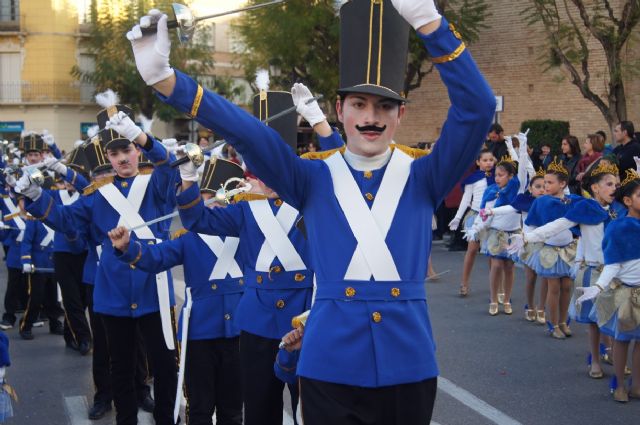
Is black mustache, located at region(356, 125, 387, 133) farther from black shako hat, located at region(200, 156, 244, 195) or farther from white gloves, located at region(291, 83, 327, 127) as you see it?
black shako hat, located at region(200, 156, 244, 195)

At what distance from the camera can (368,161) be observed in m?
3.67

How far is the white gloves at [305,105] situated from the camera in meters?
5.39

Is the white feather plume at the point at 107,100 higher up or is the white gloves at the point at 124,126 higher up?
the white feather plume at the point at 107,100

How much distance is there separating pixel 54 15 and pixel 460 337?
41.4 m

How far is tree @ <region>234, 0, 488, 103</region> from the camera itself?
23.5 meters

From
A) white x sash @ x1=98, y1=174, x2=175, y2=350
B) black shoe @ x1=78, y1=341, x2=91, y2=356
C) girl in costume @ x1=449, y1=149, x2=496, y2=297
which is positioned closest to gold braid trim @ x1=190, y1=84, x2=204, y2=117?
white x sash @ x1=98, y1=174, x2=175, y2=350

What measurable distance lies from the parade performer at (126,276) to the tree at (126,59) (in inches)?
1293

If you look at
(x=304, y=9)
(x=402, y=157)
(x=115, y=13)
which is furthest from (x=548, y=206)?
(x=115, y=13)

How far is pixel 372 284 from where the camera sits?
11.5ft

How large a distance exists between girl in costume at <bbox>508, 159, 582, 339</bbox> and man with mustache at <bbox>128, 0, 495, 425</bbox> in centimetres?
602

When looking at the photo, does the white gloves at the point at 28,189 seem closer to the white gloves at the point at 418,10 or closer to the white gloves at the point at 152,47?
the white gloves at the point at 152,47

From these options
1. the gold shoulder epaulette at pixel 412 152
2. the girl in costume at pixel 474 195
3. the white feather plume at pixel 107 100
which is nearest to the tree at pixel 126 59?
the girl in costume at pixel 474 195

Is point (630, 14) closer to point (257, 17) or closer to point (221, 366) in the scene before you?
point (257, 17)

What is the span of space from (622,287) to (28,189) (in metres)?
4.58
